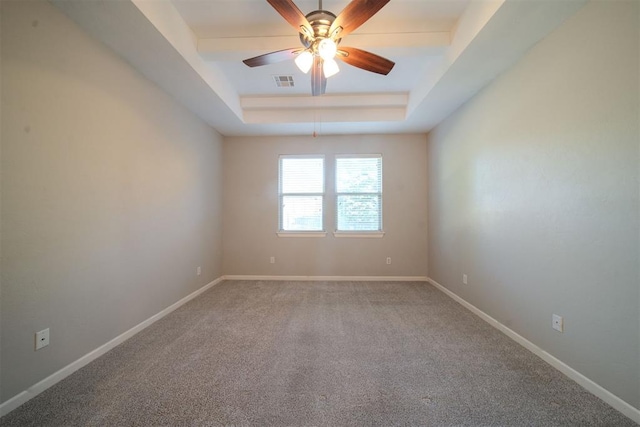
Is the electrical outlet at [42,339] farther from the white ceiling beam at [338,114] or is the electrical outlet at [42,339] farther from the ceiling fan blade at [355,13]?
the white ceiling beam at [338,114]

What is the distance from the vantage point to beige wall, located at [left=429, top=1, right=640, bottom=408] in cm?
149

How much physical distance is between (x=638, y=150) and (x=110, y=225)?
3.66m

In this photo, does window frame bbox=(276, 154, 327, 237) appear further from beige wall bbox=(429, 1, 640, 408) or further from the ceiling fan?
beige wall bbox=(429, 1, 640, 408)

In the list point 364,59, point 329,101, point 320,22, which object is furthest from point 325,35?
point 329,101

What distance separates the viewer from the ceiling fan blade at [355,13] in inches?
60.5

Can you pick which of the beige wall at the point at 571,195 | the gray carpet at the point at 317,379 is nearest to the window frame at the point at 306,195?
the gray carpet at the point at 317,379

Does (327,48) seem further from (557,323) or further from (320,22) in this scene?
(557,323)

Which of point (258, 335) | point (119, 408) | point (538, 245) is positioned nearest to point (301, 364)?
point (258, 335)

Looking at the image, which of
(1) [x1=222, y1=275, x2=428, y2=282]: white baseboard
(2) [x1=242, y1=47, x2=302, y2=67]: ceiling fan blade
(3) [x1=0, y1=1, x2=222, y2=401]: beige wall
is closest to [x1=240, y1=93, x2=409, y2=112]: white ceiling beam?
(3) [x1=0, y1=1, x2=222, y2=401]: beige wall

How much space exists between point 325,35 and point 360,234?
3186 mm

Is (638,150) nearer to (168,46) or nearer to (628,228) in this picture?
(628,228)

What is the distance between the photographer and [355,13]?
1.62m

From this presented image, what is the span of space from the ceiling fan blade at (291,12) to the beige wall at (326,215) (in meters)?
2.77

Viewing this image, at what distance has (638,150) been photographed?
142 cm
